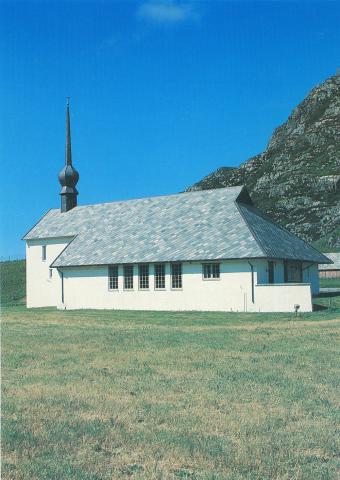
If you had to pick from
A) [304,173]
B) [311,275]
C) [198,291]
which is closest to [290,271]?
[311,275]

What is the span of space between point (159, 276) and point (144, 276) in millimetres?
1123

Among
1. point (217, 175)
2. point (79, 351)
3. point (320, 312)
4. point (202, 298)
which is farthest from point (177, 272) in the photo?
point (217, 175)

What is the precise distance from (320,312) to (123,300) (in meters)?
12.7

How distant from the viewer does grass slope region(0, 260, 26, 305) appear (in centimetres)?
5253

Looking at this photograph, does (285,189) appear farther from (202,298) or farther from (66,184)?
(202,298)

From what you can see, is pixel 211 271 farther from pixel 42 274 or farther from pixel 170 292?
pixel 42 274

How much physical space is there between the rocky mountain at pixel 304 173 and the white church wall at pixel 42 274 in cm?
6315

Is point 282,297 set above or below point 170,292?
below

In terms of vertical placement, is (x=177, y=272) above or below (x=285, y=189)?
below

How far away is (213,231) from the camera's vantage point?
35219mm

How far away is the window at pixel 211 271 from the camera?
3262cm

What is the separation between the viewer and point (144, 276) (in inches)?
1395

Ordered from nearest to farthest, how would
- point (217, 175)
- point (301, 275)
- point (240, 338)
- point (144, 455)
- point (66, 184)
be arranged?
point (144, 455), point (240, 338), point (301, 275), point (66, 184), point (217, 175)

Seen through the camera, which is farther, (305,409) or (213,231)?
(213,231)
